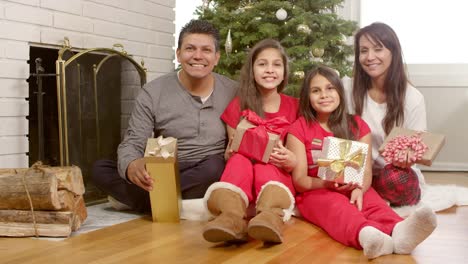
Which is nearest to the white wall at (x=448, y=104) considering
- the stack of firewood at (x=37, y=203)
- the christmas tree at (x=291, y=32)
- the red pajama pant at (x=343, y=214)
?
the christmas tree at (x=291, y=32)

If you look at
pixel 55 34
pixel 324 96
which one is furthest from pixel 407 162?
pixel 55 34

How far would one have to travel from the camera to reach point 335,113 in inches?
Result: 106

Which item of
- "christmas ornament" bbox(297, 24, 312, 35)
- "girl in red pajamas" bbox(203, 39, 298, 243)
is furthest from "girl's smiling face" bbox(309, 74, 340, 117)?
"christmas ornament" bbox(297, 24, 312, 35)

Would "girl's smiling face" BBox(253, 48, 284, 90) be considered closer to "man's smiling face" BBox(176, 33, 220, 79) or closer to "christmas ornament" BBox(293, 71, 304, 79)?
"man's smiling face" BBox(176, 33, 220, 79)

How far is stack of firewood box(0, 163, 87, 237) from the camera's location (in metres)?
2.35

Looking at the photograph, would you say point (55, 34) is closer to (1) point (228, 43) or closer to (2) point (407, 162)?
(1) point (228, 43)

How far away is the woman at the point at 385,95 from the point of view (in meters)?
2.89

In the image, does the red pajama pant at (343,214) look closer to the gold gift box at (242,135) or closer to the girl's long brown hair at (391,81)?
the gold gift box at (242,135)

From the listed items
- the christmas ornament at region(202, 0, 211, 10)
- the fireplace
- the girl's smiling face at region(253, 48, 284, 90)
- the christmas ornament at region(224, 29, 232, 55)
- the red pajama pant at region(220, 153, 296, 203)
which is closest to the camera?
the red pajama pant at region(220, 153, 296, 203)

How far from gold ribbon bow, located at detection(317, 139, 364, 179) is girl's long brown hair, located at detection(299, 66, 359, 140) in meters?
0.22

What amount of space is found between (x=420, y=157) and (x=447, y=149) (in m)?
2.42

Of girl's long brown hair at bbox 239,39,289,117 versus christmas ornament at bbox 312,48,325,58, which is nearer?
girl's long brown hair at bbox 239,39,289,117

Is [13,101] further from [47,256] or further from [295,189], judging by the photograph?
[295,189]

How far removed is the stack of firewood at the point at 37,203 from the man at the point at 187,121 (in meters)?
0.41
